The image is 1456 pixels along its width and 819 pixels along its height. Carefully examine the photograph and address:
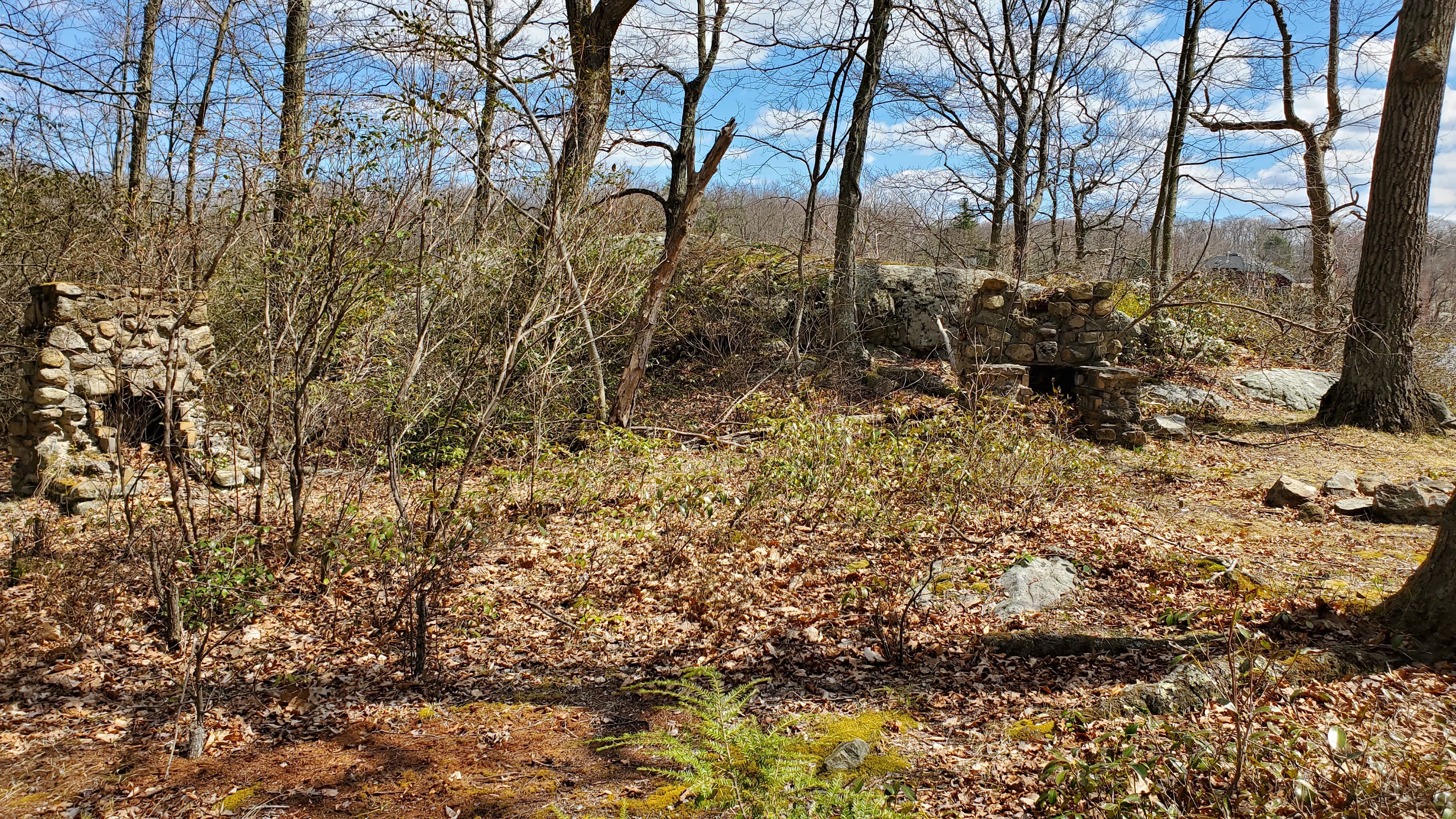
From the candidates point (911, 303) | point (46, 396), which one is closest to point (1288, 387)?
point (911, 303)

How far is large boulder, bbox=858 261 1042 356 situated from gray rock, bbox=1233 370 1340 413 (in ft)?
14.5

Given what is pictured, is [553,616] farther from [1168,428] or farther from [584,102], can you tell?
[1168,428]

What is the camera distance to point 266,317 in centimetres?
550

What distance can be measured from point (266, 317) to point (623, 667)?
354 centimetres

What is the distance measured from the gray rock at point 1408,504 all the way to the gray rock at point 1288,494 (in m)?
0.52

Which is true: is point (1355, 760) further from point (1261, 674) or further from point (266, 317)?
point (266, 317)

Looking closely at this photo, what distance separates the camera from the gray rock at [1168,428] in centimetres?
1038

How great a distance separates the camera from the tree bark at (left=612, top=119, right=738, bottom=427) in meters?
9.46

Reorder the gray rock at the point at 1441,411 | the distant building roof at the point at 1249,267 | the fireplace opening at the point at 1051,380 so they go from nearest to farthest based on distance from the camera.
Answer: the gray rock at the point at 1441,411
the fireplace opening at the point at 1051,380
the distant building roof at the point at 1249,267

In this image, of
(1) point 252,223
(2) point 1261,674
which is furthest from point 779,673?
(1) point 252,223

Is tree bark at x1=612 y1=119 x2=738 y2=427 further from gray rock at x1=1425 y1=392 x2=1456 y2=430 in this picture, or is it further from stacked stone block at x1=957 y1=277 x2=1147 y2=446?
gray rock at x1=1425 y1=392 x2=1456 y2=430

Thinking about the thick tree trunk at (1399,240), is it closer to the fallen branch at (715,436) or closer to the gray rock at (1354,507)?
the gray rock at (1354,507)

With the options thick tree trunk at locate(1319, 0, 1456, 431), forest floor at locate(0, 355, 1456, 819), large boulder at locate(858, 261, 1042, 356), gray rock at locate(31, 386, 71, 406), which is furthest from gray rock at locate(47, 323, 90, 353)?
thick tree trunk at locate(1319, 0, 1456, 431)

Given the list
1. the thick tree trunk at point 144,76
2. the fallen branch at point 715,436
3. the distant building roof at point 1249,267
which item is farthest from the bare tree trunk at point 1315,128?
the thick tree trunk at point 144,76
